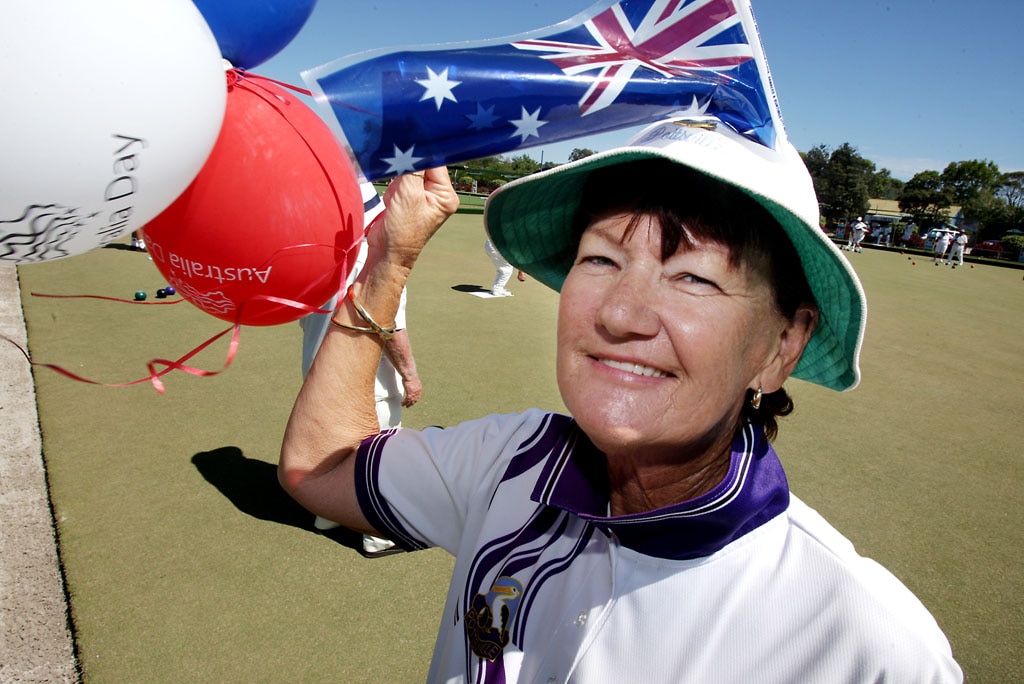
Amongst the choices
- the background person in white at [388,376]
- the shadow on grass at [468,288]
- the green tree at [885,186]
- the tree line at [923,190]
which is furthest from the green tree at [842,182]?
the background person in white at [388,376]

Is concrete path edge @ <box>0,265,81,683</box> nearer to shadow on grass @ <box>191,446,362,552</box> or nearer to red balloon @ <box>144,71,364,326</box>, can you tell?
shadow on grass @ <box>191,446,362,552</box>

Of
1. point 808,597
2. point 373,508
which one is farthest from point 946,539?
point 373,508

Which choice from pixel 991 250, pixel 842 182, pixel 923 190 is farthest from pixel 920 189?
pixel 991 250

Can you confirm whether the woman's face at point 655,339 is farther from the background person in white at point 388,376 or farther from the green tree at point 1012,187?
the green tree at point 1012,187

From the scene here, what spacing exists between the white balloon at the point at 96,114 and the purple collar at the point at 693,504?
0.98m

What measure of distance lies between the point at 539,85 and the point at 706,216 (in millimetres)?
476

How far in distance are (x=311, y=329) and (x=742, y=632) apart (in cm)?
308

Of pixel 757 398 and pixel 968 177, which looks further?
pixel 968 177

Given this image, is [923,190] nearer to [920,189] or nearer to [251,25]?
[920,189]

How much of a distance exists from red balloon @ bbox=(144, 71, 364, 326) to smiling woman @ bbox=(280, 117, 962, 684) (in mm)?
446

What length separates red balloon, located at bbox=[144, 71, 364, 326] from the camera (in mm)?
1233

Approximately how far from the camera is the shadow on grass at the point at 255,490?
3.70 meters

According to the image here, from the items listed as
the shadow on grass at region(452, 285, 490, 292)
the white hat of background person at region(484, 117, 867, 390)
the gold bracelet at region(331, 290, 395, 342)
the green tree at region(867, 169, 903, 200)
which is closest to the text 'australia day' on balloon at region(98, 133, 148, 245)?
the gold bracelet at region(331, 290, 395, 342)

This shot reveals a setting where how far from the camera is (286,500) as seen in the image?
3902 mm
